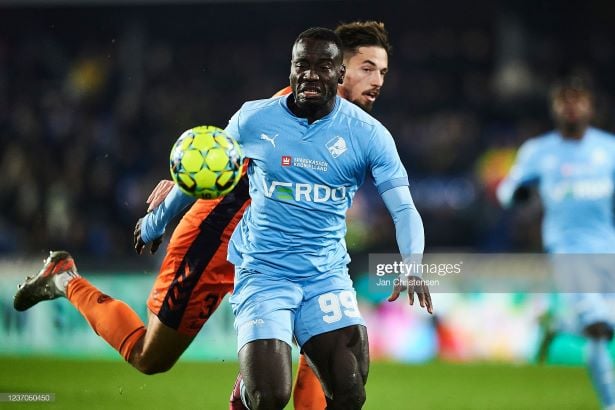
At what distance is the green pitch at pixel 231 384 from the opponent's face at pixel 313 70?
301 cm

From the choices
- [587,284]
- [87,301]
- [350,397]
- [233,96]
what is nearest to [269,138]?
[350,397]

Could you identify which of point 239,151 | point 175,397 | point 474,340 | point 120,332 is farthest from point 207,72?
point 239,151

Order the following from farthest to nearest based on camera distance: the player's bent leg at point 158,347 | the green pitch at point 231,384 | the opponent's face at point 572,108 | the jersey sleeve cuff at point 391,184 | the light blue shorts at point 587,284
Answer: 1. the opponent's face at point 572,108
2. the green pitch at point 231,384
3. the light blue shorts at point 587,284
4. the player's bent leg at point 158,347
5. the jersey sleeve cuff at point 391,184

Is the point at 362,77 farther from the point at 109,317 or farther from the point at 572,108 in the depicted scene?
the point at 572,108

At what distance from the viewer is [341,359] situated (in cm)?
440

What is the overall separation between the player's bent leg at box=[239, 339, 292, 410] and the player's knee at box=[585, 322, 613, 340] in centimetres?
317

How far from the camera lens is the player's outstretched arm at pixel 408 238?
4.31 m

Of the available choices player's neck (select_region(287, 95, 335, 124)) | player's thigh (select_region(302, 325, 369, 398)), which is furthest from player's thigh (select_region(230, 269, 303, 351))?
player's neck (select_region(287, 95, 335, 124))

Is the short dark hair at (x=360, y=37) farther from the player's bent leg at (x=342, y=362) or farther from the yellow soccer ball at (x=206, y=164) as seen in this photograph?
the player's bent leg at (x=342, y=362)

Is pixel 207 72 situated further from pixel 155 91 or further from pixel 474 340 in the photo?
pixel 474 340

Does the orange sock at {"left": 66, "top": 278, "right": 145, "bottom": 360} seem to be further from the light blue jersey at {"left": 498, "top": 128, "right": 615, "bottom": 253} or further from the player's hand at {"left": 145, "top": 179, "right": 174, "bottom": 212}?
the light blue jersey at {"left": 498, "top": 128, "right": 615, "bottom": 253}

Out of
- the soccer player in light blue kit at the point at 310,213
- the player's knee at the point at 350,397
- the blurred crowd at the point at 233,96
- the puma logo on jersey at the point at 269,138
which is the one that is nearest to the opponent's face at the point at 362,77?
the soccer player in light blue kit at the point at 310,213

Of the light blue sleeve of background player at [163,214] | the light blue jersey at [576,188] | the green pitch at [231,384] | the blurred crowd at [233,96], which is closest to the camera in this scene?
the light blue sleeve of background player at [163,214]

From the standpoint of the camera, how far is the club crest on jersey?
458cm
